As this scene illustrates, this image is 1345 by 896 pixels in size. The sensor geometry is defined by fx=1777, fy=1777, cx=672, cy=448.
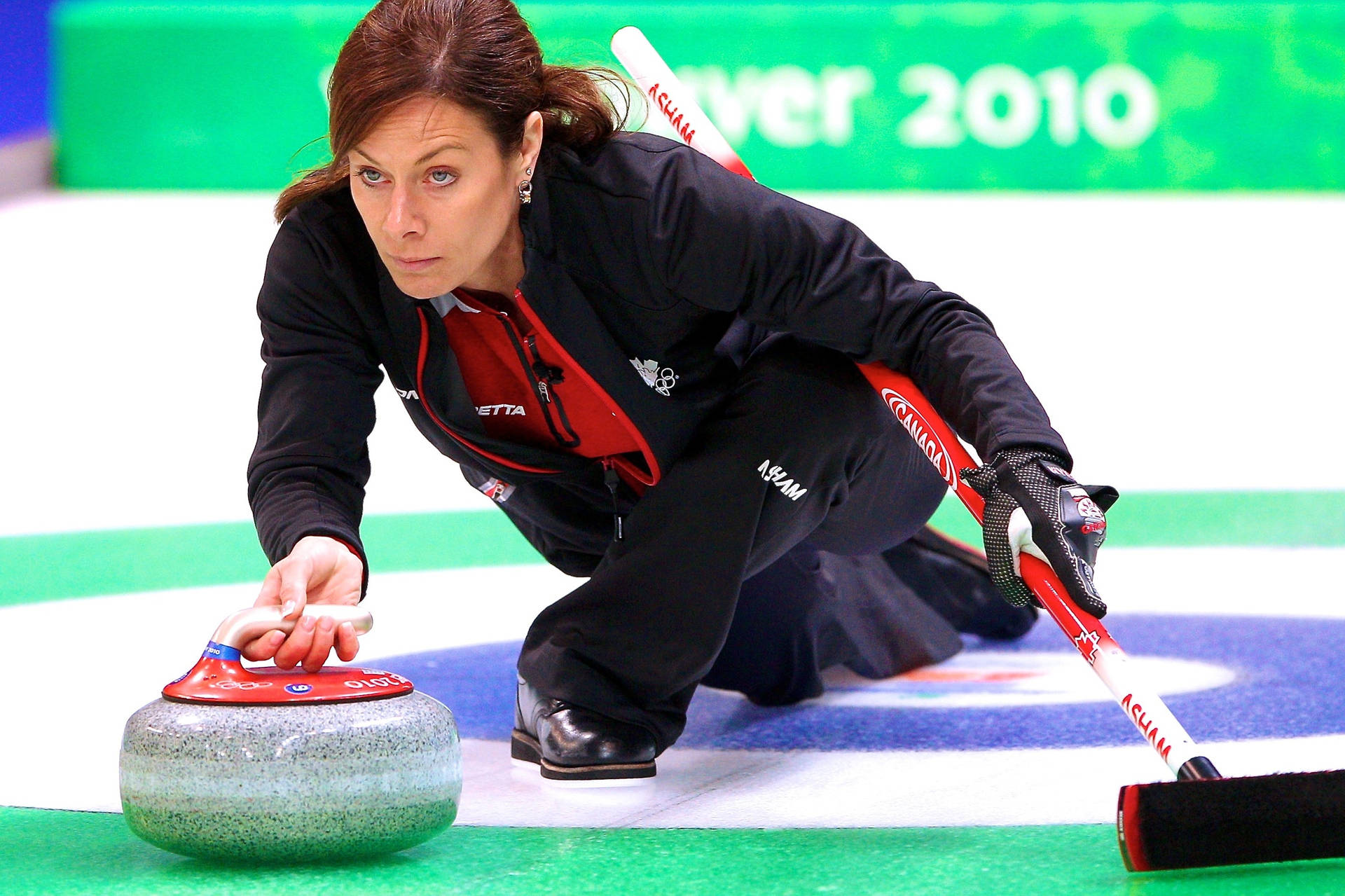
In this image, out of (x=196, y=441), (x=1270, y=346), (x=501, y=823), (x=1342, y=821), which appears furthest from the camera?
(x=1270, y=346)

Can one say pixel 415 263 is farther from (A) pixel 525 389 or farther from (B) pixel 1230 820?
(B) pixel 1230 820

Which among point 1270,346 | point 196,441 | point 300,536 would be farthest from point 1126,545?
point 1270,346

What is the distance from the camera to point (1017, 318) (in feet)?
26.0

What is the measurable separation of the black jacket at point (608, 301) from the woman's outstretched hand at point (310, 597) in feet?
0.33

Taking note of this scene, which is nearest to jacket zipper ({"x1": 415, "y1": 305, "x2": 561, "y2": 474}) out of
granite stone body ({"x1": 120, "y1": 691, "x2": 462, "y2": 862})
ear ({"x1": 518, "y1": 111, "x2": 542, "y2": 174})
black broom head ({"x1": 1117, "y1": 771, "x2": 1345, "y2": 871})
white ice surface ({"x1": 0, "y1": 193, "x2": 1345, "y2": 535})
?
ear ({"x1": 518, "y1": 111, "x2": 542, "y2": 174})

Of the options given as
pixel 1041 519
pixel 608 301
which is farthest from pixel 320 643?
pixel 1041 519

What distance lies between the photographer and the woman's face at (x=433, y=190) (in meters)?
2.08

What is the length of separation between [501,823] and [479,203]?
29.2 inches

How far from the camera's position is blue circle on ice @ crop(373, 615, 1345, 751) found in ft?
8.31

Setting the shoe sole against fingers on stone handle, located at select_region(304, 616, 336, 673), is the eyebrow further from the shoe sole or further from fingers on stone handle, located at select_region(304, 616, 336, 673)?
the shoe sole

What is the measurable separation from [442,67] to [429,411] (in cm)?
55

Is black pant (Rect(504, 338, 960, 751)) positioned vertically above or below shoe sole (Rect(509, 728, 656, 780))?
above

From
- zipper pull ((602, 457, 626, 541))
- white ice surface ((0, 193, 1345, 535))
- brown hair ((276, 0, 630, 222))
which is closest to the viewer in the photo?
brown hair ((276, 0, 630, 222))

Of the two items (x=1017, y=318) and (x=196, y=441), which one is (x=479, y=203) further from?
(x=1017, y=318)
